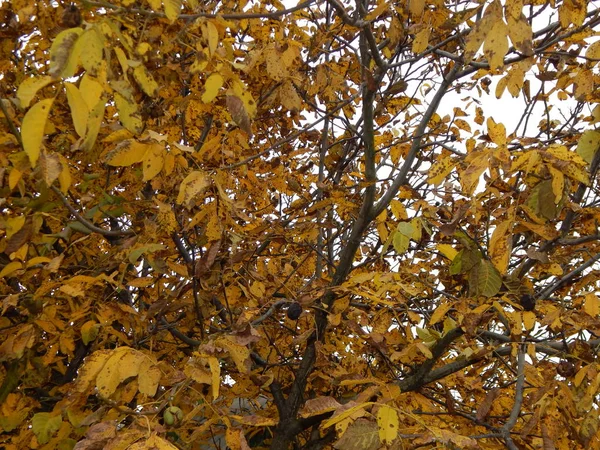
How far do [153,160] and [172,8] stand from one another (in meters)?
0.51

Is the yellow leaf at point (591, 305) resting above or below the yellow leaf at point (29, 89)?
below

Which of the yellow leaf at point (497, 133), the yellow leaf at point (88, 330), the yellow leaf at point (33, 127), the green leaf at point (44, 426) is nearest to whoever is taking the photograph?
the yellow leaf at point (33, 127)

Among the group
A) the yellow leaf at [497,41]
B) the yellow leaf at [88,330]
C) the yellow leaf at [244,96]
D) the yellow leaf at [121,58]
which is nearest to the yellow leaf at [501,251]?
the yellow leaf at [497,41]

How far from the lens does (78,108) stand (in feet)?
3.93

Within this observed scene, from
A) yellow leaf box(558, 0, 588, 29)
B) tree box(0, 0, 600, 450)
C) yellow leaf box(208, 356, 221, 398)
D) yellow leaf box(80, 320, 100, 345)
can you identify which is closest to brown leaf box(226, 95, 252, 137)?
tree box(0, 0, 600, 450)

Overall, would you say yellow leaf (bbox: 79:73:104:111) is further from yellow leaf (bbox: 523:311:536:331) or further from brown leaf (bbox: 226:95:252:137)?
yellow leaf (bbox: 523:311:536:331)

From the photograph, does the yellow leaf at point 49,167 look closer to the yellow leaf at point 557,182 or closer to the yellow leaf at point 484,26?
the yellow leaf at point 484,26

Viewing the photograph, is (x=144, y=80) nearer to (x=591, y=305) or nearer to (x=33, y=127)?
(x=33, y=127)

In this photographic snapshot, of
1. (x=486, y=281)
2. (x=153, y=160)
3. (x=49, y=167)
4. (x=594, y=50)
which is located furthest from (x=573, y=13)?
(x=49, y=167)

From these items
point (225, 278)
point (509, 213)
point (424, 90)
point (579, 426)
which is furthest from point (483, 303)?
point (424, 90)

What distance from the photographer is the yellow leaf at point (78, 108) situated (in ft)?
3.86

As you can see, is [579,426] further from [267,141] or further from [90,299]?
[267,141]

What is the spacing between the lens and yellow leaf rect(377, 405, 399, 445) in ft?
4.82

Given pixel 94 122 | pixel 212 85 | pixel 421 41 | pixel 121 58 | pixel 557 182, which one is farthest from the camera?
pixel 421 41
